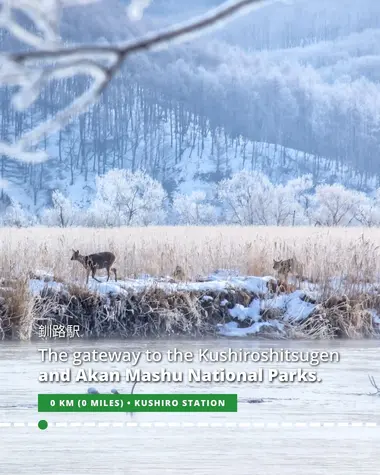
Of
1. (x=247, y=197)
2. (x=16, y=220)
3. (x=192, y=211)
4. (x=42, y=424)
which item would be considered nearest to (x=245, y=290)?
(x=42, y=424)

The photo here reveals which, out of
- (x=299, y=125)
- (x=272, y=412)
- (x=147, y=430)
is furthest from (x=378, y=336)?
(x=299, y=125)

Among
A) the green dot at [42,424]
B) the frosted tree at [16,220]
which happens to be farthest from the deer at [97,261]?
the frosted tree at [16,220]

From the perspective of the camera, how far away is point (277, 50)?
270 ft

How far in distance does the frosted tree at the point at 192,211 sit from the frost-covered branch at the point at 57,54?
1319 inches

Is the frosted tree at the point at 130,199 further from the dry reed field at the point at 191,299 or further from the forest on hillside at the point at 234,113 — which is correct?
the dry reed field at the point at 191,299

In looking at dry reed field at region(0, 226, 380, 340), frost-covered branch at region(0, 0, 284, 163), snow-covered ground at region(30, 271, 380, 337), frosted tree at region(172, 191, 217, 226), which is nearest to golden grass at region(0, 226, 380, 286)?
dry reed field at region(0, 226, 380, 340)

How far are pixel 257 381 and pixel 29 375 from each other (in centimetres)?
120

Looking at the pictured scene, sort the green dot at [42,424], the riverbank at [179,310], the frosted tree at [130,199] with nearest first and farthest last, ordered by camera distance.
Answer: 1. the green dot at [42,424]
2. the riverbank at [179,310]
3. the frosted tree at [130,199]

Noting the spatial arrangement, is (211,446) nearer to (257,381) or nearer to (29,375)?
(257,381)

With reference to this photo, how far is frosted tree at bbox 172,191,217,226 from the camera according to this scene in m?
36.4

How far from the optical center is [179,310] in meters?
6.94

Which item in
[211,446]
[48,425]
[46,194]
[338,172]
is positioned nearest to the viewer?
[211,446]

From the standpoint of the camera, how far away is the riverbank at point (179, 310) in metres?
6.77

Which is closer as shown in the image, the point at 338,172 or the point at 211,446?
the point at 211,446
